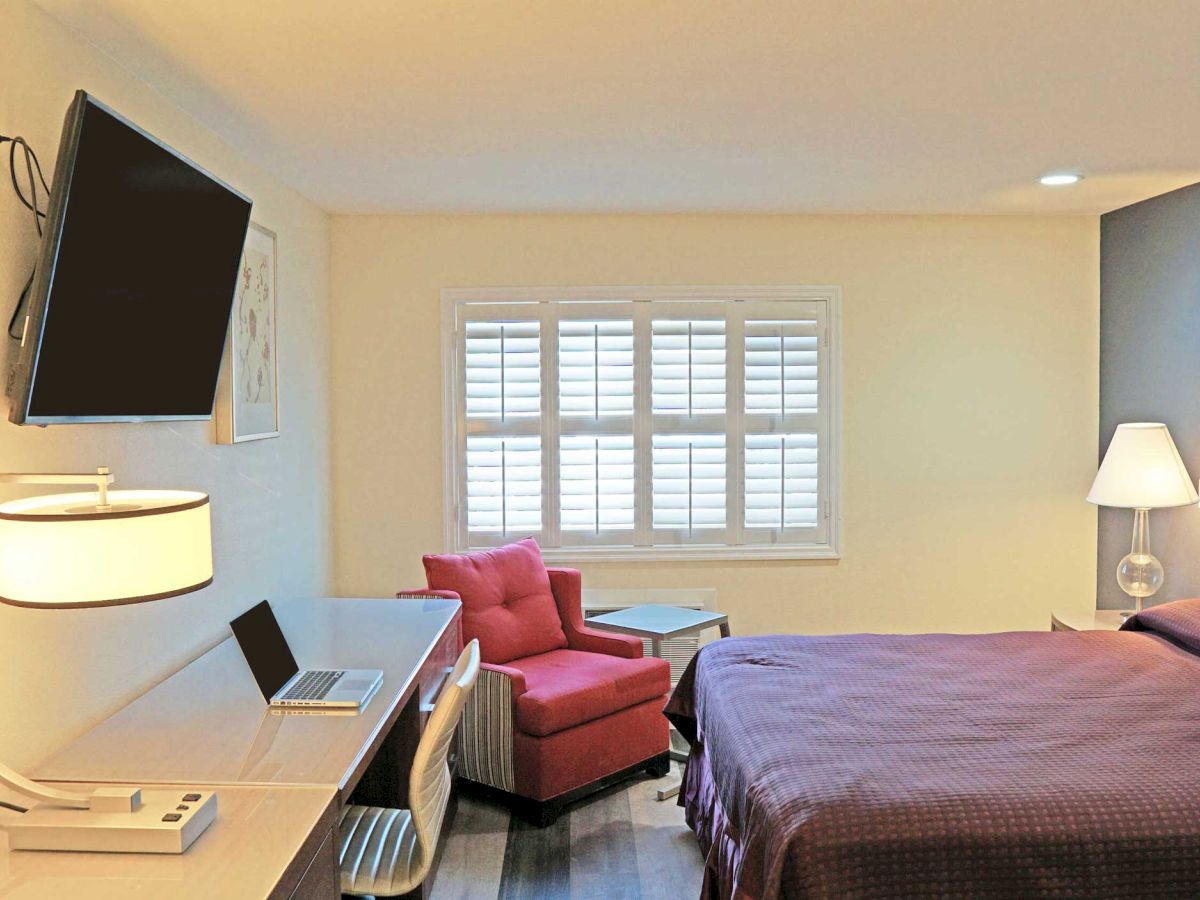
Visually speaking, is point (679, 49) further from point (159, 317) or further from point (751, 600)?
point (751, 600)

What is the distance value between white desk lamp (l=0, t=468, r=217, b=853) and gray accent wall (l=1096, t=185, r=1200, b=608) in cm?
404

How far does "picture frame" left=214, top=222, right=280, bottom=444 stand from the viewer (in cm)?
328

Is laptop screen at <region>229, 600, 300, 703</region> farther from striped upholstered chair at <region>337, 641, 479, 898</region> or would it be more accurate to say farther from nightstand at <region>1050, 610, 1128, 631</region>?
nightstand at <region>1050, 610, 1128, 631</region>

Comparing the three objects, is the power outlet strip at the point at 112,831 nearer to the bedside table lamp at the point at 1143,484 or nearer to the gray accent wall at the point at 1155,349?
the bedside table lamp at the point at 1143,484

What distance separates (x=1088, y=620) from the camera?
14.5ft

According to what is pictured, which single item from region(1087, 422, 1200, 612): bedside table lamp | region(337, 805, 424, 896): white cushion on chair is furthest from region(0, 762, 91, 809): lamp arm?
region(1087, 422, 1200, 612): bedside table lamp

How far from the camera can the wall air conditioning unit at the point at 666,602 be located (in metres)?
4.95

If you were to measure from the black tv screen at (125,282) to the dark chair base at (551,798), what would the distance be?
1.74 metres

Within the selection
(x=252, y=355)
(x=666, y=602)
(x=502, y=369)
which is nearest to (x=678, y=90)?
(x=252, y=355)

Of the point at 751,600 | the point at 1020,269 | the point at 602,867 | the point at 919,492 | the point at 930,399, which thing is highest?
the point at 1020,269

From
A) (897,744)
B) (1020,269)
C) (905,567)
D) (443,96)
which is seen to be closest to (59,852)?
(897,744)

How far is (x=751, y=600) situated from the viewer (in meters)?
5.05

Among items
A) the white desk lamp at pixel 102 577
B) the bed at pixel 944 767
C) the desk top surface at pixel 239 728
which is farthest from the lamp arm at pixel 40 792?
the bed at pixel 944 767

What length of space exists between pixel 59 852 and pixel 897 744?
1815mm
